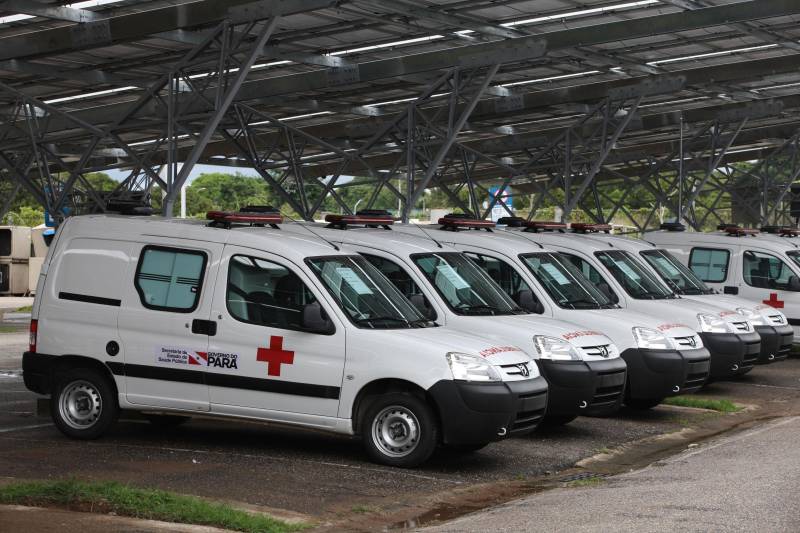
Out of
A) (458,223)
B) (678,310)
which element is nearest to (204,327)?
(458,223)

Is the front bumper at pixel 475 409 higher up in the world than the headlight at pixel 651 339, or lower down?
lower down

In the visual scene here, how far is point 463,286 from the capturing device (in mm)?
12461

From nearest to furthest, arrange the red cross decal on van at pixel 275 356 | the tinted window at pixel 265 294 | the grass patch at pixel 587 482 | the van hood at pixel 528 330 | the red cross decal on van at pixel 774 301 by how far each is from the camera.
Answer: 1. the grass patch at pixel 587 482
2. the red cross decal on van at pixel 275 356
3. the tinted window at pixel 265 294
4. the van hood at pixel 528 330
5. the red cross decal on van at pixel 774 301

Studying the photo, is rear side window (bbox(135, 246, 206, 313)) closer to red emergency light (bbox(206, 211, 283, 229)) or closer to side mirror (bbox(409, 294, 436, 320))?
red emergency light (bbox(206, 211, 283, 229))

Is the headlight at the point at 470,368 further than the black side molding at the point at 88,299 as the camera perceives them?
No

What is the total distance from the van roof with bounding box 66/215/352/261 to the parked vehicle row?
0.02 metres

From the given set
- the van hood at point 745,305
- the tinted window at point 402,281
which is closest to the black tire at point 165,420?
the tinted window at point 402,281

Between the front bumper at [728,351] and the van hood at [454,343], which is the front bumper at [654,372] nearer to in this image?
the front bumper at [728,351]

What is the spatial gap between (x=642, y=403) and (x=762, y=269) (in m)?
6.80

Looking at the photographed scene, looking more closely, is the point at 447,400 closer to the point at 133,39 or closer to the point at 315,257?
the point at 315,257

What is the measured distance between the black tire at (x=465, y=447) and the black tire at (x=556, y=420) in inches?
63.2

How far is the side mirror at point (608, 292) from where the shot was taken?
15.4m

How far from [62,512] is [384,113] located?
74.1 feet

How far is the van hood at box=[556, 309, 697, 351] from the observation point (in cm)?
1353
